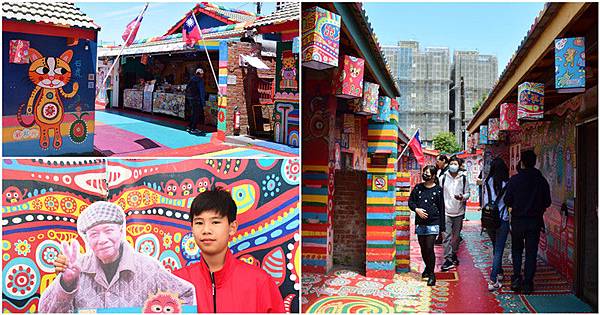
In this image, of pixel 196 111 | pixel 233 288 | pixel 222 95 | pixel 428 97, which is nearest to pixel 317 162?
pixel 222 95

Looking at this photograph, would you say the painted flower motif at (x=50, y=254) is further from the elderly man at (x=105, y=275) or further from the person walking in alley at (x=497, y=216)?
the person walking in alley at (x=497, y=216)

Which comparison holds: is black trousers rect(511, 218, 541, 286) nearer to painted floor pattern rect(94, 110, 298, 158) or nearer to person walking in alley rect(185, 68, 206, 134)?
painted floor pattern rect(94, 110, 298, 158)

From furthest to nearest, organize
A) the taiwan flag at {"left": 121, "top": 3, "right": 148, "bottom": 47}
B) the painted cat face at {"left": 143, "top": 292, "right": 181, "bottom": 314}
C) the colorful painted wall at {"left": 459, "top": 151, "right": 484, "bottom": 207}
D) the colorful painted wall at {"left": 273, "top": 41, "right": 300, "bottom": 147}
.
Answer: the colorful painted wall at {"left": 459, "top": 151, "right": 484, "bottom": 207}, the taiwan flag at {"left": 121, "top": 3, "right": 148, "bottom": 47}, the colorful painted wall at {"left": 273, "top": 41, "right": 300, "bottom": 147}, the painted cat face at {"left": 143, "top": 292, "right": 181, "bottom": 314}

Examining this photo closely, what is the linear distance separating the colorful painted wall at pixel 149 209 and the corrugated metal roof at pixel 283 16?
1.48m

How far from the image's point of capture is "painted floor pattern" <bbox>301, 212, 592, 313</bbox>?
6.11m

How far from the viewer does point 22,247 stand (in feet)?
15.1

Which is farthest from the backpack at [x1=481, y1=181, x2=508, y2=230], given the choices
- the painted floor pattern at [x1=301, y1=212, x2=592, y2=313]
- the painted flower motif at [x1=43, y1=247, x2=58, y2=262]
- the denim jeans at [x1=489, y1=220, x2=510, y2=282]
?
the painted flower motif at [x1=43, y1=247, x2=58, y2=262]

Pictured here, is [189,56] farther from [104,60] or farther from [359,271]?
[359,271]

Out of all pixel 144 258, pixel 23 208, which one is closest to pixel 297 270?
pixel 144 258

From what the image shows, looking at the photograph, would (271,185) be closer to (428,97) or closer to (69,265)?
(69,265)

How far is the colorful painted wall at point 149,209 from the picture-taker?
4598 millimetres

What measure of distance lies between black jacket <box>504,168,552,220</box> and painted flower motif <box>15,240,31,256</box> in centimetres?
528

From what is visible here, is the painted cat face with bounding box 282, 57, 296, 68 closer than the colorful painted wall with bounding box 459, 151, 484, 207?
Yes

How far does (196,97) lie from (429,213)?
11.2 feet
